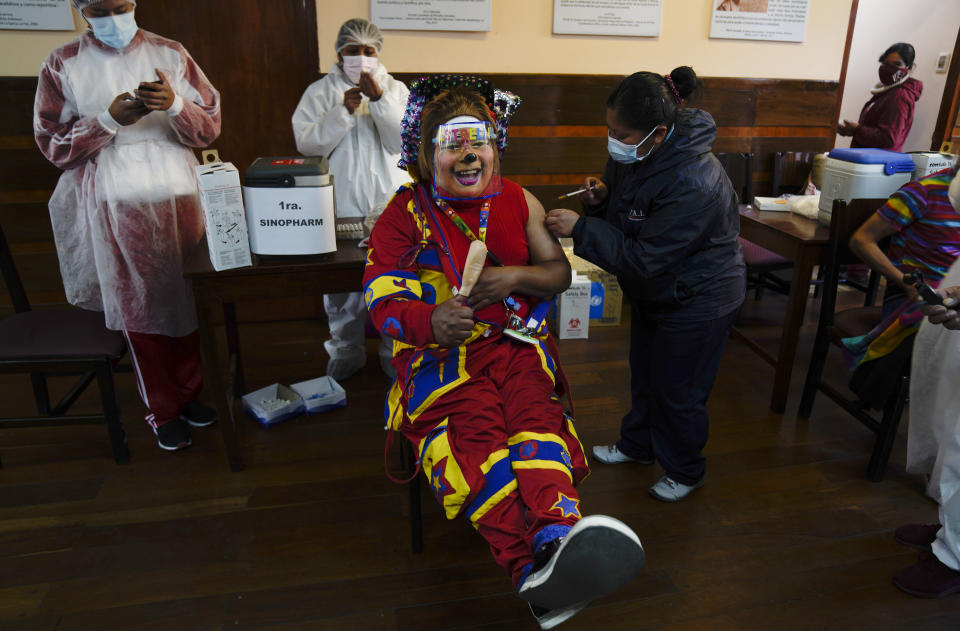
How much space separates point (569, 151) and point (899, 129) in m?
2.15

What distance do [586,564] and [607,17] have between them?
306cm

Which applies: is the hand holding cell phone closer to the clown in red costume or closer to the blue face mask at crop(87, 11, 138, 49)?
the blue face mask at crop(87, 11, 138, 49)

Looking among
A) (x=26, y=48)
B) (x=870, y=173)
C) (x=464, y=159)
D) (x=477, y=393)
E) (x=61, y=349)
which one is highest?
(x=26, y=48)

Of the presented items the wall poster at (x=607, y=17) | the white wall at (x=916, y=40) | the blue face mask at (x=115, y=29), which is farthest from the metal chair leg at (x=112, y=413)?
the white wall at (x=916, y=40)

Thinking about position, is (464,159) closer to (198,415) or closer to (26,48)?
(198,415)

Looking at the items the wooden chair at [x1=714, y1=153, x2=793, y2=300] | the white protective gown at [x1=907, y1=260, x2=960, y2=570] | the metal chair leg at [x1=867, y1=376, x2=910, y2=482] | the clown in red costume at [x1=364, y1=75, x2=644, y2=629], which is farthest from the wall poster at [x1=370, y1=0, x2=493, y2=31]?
the metal chair leg at [x1=867, y1=376, x2=910, y2=482]

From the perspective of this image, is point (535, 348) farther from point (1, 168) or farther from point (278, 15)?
point (1, 168)

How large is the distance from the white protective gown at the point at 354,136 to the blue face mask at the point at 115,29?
642mm

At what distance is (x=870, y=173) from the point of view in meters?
2.33

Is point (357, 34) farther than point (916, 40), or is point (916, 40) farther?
point (916, 40)

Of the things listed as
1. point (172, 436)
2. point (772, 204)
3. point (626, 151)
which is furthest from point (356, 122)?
point (772, 204)

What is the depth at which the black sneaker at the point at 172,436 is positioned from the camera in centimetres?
226

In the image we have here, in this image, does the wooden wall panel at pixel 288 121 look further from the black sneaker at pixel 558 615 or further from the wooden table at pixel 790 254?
the black sneaker at pixel 558 615

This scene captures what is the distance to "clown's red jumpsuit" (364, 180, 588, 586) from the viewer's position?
1293 millimetres
